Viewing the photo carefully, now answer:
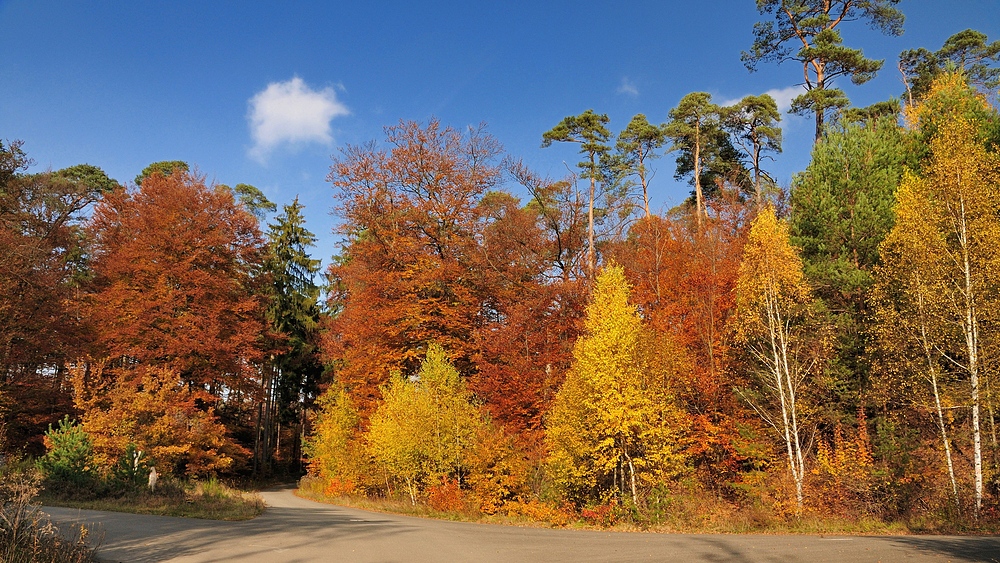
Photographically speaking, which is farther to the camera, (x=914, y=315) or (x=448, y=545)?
(x=914, y=315)

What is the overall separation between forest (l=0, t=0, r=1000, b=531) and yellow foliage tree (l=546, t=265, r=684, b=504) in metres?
0.11

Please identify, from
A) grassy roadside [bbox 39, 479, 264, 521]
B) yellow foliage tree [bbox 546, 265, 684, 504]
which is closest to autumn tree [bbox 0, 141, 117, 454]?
grassy roadside [bbox 39, 479, 264, 521]

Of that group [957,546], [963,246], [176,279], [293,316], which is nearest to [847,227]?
[963,246]

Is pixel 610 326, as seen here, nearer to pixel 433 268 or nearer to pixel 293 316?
pixel 433 268

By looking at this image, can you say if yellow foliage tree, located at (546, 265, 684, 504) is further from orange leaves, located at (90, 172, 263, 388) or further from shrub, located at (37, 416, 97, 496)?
orange leaves, located at (90, 172, 263, 388)

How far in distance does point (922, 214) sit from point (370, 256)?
81.8 ft

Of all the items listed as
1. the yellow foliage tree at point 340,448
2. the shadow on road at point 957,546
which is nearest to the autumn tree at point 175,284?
the yellow foliage tree at point 340,448

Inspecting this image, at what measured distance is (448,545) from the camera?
38.2ft

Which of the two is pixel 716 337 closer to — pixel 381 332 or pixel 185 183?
pixel 381 332

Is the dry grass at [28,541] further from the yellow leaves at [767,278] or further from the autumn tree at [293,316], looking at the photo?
the autumn tree at [293,316]

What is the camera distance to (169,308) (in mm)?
29688

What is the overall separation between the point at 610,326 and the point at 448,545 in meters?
9.70

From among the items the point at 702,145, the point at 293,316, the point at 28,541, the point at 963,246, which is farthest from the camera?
the point at 293,316

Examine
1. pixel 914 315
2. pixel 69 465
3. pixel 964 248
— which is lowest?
pixel 69 465
